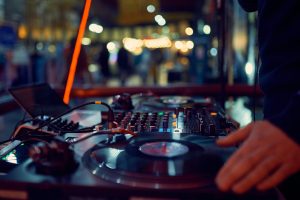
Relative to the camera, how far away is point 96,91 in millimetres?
3014

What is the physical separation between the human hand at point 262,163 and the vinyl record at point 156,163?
0.20 feet

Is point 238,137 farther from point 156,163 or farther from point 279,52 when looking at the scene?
point 279,52

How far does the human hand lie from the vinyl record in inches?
2.4

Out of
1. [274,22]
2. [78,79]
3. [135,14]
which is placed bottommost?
[78,79]

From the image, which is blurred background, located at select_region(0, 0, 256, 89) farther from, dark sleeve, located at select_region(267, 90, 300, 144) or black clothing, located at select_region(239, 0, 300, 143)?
dark sleeve, located at select_region(267, 90, 300, 144)

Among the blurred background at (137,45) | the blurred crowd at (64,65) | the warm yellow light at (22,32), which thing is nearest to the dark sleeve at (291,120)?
the blurred background at (137,45)

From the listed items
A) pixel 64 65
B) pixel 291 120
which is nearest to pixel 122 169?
pixel 291 120

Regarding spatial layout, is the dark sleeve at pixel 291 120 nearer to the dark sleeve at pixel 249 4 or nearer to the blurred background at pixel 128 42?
the dark sleeve at pixel 249 4

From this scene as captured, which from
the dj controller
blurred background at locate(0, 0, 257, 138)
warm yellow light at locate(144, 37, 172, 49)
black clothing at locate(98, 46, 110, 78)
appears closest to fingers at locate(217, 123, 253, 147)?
the dj controller

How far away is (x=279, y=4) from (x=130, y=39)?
2013 centimetres

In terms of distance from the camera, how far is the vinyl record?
0.65m

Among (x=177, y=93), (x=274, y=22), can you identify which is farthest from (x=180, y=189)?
(x=177, y=93)

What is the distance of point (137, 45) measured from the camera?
69.1 feet

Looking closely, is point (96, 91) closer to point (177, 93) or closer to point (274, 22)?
point (177, 93)
